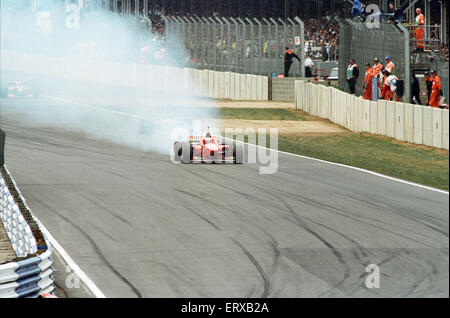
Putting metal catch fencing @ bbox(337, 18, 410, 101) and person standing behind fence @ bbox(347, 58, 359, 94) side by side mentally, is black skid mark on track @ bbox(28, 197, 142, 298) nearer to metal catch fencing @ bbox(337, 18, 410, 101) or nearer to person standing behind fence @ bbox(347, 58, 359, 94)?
metal catch fencing @ bbox(337, 18, 410, 101)

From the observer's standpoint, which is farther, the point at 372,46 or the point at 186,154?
the point at 372,46

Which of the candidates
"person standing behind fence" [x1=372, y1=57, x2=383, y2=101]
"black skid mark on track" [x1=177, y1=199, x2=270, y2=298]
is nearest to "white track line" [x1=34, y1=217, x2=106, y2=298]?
"black skid mark on track" [x1=177, y1=199, x2=270, y2=298]

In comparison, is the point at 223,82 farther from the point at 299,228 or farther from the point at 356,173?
the point at 299,228

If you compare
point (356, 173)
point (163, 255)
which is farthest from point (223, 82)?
point (163, 255)

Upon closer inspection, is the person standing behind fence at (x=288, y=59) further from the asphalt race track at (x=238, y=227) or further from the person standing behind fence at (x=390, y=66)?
the asphalt race track at (x=238, y=227)

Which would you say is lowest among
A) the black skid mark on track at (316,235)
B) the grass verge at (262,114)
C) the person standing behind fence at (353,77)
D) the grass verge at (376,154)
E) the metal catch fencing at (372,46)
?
the black skid mark on track at (316,235)

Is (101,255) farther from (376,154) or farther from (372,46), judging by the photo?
(372,46)

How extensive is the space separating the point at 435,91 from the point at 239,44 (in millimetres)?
19871

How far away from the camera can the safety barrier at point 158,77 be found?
39688 mm

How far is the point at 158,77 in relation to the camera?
1743 inches

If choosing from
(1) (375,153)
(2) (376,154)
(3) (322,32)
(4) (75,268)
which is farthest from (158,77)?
(4) (75,268)

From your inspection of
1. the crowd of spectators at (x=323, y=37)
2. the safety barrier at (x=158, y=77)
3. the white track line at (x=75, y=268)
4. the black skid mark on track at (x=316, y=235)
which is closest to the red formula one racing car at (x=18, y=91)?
the safety barrier at (x=158, y=77)

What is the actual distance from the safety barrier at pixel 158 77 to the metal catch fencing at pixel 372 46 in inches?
195

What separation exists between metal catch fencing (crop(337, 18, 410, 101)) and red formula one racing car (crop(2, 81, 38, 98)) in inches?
566
